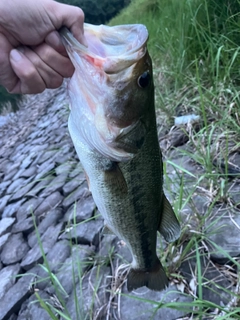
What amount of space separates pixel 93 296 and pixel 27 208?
226 cm

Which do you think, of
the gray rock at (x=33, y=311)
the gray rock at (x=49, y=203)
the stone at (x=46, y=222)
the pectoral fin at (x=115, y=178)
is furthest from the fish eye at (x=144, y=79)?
the gray rock at (x=49, y=203)

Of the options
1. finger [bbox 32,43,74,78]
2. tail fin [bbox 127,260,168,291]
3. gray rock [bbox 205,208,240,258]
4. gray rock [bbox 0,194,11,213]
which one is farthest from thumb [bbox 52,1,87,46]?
gray rock [bbox 0,194,11,213]

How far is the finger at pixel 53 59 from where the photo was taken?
68.9 inches

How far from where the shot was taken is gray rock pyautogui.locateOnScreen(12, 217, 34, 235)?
3918 millimetres

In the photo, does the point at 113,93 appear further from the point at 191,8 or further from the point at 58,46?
the point at 191,8

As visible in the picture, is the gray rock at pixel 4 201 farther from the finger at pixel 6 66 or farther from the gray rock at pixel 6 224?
the finger at pixel 6 66

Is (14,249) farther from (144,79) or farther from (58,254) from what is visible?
(144,79)

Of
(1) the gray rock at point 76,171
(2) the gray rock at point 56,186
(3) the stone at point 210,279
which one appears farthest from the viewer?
(2) the gray rock at point 56,186

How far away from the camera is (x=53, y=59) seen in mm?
1757

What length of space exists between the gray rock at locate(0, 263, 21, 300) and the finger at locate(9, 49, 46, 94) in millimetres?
1724

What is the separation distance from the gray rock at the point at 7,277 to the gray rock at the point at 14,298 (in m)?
0.08

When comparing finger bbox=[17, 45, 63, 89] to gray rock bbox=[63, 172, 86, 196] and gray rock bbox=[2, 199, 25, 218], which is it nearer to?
gray rock bbox=[63, 172, 86, 196]

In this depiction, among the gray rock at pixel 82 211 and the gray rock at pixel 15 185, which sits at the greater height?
the gray rock at pixel 82 211

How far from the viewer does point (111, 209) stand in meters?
1.62
